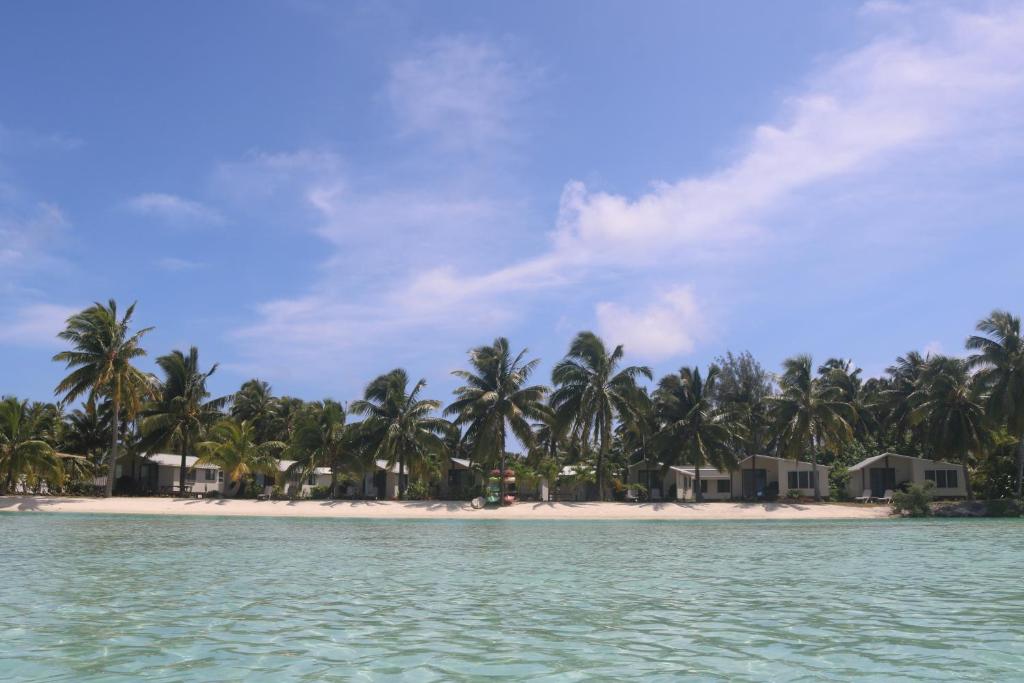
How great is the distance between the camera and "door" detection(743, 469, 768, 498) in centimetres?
5969

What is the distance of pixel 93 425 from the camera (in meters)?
56.2

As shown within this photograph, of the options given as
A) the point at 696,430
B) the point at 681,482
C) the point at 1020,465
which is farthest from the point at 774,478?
the point at 1020,465

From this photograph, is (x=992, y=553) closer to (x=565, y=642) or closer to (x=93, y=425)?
(x=565, y=642)

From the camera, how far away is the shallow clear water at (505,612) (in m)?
8.77

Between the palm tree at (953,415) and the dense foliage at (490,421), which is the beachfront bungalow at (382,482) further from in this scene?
the palm tree at (953,415)

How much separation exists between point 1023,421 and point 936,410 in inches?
250

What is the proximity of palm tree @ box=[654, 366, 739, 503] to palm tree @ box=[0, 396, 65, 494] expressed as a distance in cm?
3662

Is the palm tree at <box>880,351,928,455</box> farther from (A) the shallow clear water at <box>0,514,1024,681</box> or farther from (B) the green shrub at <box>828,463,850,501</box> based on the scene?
(A) the shallow clear water at <box>0,514,1024,681</box>

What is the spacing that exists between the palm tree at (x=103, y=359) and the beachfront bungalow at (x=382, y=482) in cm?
1634

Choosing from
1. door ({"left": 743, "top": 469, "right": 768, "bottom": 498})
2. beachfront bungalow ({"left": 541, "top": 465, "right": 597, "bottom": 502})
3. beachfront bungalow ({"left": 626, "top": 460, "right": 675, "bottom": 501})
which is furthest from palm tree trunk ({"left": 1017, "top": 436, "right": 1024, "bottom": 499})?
beachfront bungalow ({"left": 541, "top": 465, "right": 597, "bottom": 502})

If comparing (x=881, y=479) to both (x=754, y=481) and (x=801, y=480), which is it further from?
(x=754, y=481)

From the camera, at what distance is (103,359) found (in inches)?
1870

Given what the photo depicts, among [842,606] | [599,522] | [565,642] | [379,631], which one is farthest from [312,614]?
[599,522]

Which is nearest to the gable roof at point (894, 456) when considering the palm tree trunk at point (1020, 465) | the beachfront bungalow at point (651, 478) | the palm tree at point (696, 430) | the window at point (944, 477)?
the window at point (944, 477)
